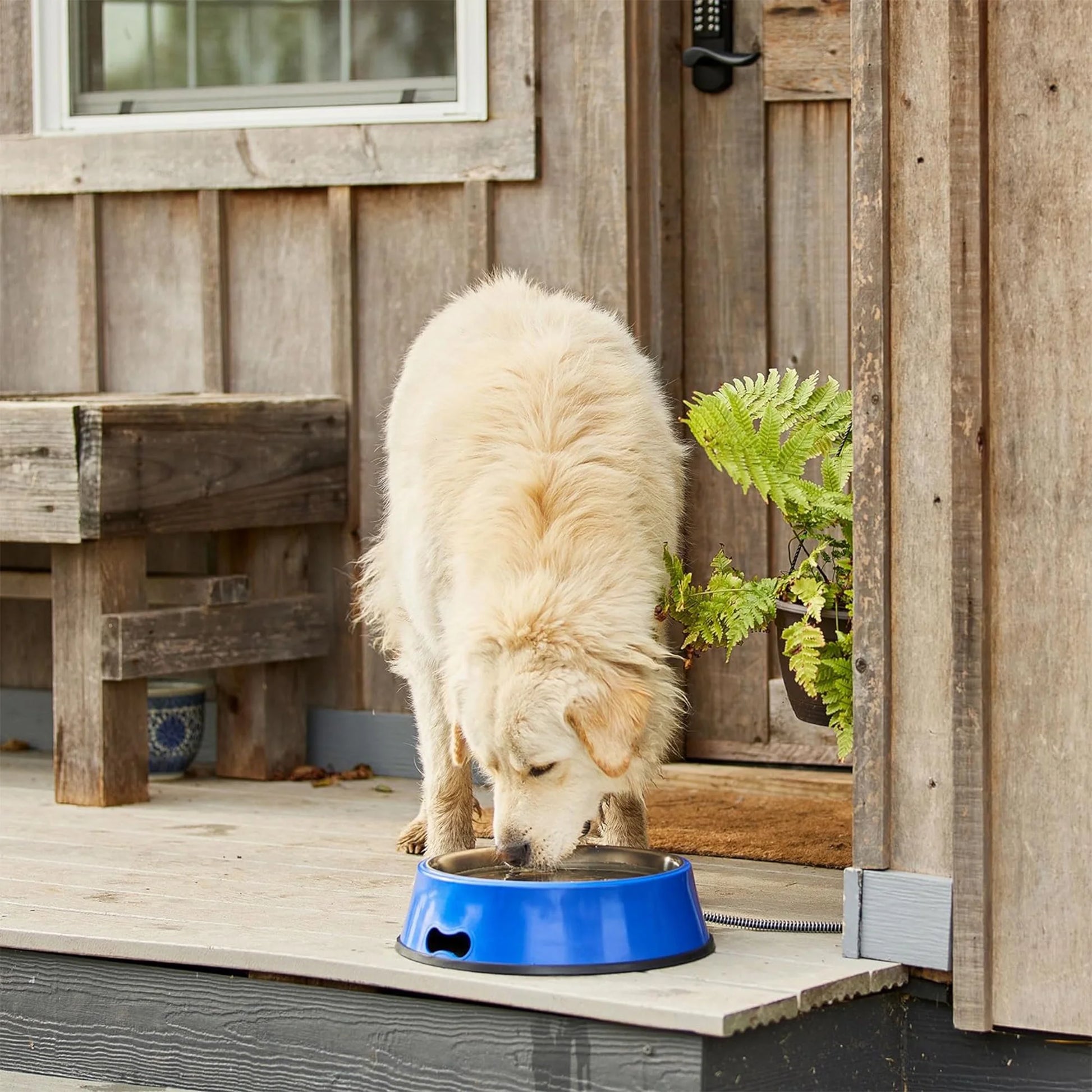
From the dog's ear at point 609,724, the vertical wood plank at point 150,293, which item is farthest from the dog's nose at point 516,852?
the vertical wood plank at point 150,293

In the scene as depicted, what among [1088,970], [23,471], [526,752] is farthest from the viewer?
[23,471]

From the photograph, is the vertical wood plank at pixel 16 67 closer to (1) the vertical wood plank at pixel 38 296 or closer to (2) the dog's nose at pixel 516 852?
(1) the vertical wood plank at pixel 38 296

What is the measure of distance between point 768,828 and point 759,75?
7.13 feet

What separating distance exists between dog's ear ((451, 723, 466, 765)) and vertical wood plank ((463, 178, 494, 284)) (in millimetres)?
2054

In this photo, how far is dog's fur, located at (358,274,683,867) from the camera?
3582 millimetres

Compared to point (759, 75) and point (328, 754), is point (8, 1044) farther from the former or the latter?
point (759, 75)

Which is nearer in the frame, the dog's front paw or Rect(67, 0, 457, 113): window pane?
the dog's front paw

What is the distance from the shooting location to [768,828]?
194 inches

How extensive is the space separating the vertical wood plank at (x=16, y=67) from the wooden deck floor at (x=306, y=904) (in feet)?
7.33

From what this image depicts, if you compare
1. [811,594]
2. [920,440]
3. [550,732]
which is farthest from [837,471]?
[550,732]

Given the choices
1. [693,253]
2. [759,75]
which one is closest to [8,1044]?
[693,253]

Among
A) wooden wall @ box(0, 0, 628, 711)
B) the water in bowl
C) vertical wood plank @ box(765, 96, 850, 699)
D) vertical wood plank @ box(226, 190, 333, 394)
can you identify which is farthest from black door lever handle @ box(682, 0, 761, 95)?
the water in bowl

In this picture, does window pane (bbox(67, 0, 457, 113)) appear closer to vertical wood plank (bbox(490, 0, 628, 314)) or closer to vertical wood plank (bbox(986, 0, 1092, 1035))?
vertical wood plank (bbox(490, 0, 628, 314))

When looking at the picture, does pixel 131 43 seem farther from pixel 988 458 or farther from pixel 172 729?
pixel 988 458
